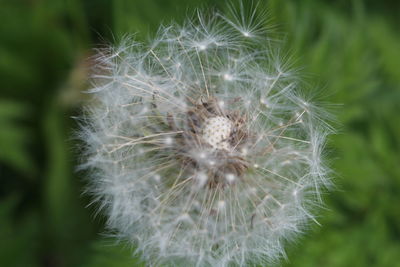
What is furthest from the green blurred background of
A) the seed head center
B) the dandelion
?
the seed head center

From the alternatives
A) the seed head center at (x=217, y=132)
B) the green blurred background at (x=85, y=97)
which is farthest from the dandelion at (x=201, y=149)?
the green blurred background at (x=85, y=97)

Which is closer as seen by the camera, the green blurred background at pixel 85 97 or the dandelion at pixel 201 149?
the dandelion at pixel 201 149

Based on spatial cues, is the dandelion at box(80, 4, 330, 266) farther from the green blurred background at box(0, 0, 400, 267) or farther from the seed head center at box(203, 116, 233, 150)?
the green blurred background at box(0, 0, 400, 267)

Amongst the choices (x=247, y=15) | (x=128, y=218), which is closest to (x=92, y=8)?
(x=247, y=15)

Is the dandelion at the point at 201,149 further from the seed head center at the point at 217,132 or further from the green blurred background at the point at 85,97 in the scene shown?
the green blurred background at the point at 85,97

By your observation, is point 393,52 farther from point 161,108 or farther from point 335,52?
point 161,108

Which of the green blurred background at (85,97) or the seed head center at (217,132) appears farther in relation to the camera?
the green blurred background at (85,97)
